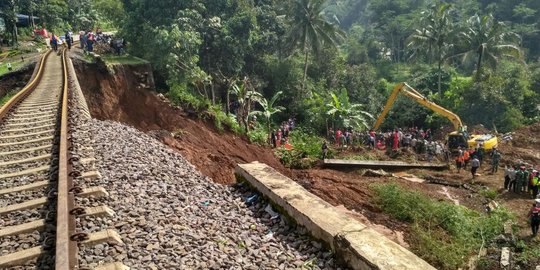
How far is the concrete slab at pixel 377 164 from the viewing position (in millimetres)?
19234

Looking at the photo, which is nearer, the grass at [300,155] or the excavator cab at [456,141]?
the grass at [300,155]

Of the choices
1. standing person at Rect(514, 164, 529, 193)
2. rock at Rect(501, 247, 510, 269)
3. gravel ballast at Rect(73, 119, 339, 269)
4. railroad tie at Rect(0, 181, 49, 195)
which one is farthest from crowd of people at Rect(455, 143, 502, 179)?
railroad tie at Rect(0, 181, 49, 195)

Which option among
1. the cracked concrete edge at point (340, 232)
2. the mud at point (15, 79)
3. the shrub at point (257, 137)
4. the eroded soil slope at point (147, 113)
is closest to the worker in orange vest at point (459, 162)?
the eroded soil slope at point (147, 113)

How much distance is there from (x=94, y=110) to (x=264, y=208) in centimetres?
1226

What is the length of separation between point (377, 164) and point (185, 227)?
52.0ft

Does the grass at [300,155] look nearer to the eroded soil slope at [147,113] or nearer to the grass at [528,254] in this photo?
the eroded soil slope at [147,113]

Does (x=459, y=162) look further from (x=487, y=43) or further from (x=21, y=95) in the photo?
(x=21, y=95)

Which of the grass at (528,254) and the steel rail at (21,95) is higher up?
the steel rail at (21,95)

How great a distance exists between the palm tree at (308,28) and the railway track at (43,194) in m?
23.2

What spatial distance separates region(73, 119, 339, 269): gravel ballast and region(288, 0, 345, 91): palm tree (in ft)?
83.3

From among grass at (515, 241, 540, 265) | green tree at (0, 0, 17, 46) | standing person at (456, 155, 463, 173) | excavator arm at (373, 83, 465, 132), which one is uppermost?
green tree at (0, 0, 17, 46)

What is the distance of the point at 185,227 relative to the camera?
16.8 feet

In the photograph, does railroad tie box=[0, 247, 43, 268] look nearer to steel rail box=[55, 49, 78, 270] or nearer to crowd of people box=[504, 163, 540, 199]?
steel rail box=[55, 49, 78, 270]

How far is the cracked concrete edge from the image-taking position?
4.41 metres
